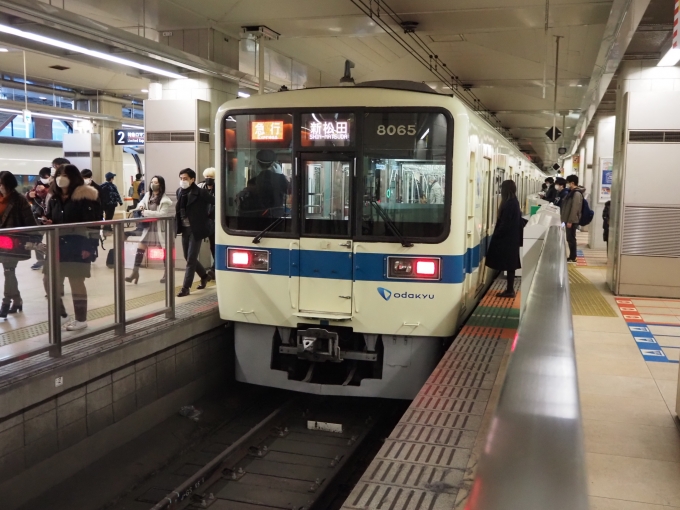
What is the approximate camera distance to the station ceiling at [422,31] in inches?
348

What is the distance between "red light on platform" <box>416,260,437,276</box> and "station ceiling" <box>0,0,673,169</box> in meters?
3.23

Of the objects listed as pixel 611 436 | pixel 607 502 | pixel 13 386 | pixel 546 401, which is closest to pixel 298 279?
pixel 13 386

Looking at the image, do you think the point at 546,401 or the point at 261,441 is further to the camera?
the point at 261,441

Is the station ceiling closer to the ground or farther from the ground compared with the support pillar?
farther from the ground

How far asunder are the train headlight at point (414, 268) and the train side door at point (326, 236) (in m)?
0.34

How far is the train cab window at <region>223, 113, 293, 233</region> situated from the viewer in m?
5.62

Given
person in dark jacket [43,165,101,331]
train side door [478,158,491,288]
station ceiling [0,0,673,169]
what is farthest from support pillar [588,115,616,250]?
person in dark jacket [43,165,101,331]

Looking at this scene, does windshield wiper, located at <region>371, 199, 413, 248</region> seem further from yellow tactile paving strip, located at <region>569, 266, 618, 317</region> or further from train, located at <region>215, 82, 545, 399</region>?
yellow tactile paving strip, located at <region>569, 266, 618, 317</region>

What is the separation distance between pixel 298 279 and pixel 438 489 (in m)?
2.83

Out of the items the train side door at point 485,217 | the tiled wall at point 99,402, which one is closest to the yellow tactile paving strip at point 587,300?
the train side door at point 485,217

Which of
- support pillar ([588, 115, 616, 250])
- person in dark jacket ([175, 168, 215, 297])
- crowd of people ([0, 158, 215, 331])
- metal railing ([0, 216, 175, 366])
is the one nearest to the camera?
crowd of people ([0, 158, 215, 331])

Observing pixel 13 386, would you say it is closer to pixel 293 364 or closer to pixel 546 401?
pixel 293 364

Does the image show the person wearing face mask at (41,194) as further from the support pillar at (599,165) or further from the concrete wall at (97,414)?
the support pillar at (599,165)

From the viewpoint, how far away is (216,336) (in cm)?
700
